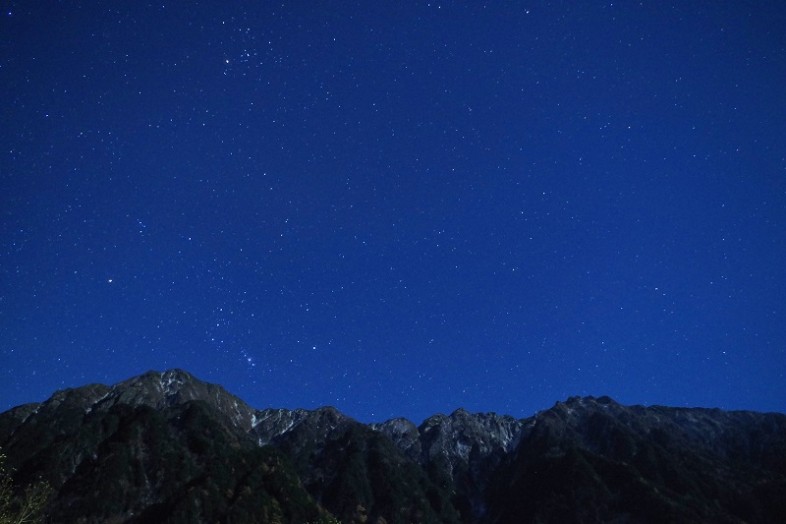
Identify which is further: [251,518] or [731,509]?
[731,509]

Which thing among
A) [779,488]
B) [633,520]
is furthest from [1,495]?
[779,488]

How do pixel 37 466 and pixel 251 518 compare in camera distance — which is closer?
pixel 251 518

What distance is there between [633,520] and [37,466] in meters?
240

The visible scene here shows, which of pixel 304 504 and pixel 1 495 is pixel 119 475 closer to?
pixel 304 504

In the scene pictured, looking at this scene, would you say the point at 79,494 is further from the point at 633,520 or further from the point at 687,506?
the point at 687,506

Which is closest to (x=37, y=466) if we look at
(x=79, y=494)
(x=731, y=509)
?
(x=79, y=494)

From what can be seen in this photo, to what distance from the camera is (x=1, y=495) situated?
219ft

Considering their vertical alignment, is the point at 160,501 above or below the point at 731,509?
above

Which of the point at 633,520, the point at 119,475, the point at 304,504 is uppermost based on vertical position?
the point at 119,475

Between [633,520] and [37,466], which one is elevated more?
[37,466]

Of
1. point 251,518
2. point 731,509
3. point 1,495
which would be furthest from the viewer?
point 731,509

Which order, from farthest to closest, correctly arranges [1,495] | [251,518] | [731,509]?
[731,509] → [251,518] → [1,495]

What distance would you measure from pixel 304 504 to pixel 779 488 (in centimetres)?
19356

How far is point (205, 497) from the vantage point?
186875mm
